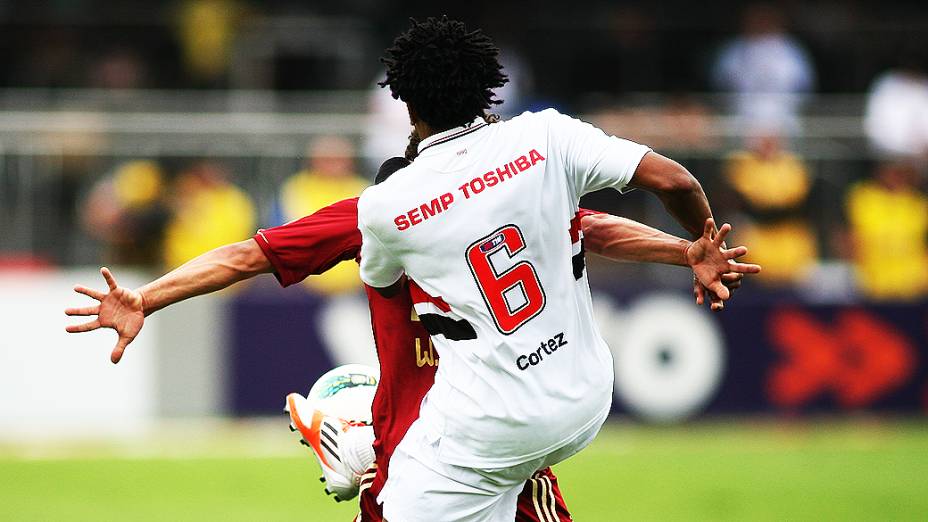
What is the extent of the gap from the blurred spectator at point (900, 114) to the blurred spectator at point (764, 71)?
81 centimetres

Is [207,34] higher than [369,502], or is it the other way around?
[207,34]

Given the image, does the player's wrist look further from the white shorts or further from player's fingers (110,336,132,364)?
player's fingers (110,336,132,364)

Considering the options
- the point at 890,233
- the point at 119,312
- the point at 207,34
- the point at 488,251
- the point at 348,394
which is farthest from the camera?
the point at 207,34

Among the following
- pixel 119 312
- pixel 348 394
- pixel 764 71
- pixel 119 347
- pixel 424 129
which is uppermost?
pixel 764 71

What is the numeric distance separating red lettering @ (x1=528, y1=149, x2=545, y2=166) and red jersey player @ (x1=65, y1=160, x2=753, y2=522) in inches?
12.1

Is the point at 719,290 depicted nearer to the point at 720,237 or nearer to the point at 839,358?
the point at 720,237

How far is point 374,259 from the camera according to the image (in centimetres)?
514

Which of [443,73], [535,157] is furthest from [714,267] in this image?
[443,73]

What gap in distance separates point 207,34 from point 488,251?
44.3 feet

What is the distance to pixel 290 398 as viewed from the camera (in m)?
6.03

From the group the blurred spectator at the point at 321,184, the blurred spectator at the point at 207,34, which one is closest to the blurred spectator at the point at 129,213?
the blurred spectator at the point at 321,184

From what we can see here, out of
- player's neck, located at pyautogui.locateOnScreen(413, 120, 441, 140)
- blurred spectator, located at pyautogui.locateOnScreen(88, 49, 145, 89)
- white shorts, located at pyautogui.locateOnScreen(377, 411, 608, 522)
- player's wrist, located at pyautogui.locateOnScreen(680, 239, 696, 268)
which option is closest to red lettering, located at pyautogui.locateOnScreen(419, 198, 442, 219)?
player's neck, located at pyautogui.locateOnScreen(413, 120, 441, 140)

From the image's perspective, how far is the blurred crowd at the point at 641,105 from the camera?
14.5m

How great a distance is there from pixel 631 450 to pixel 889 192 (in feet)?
13.4
